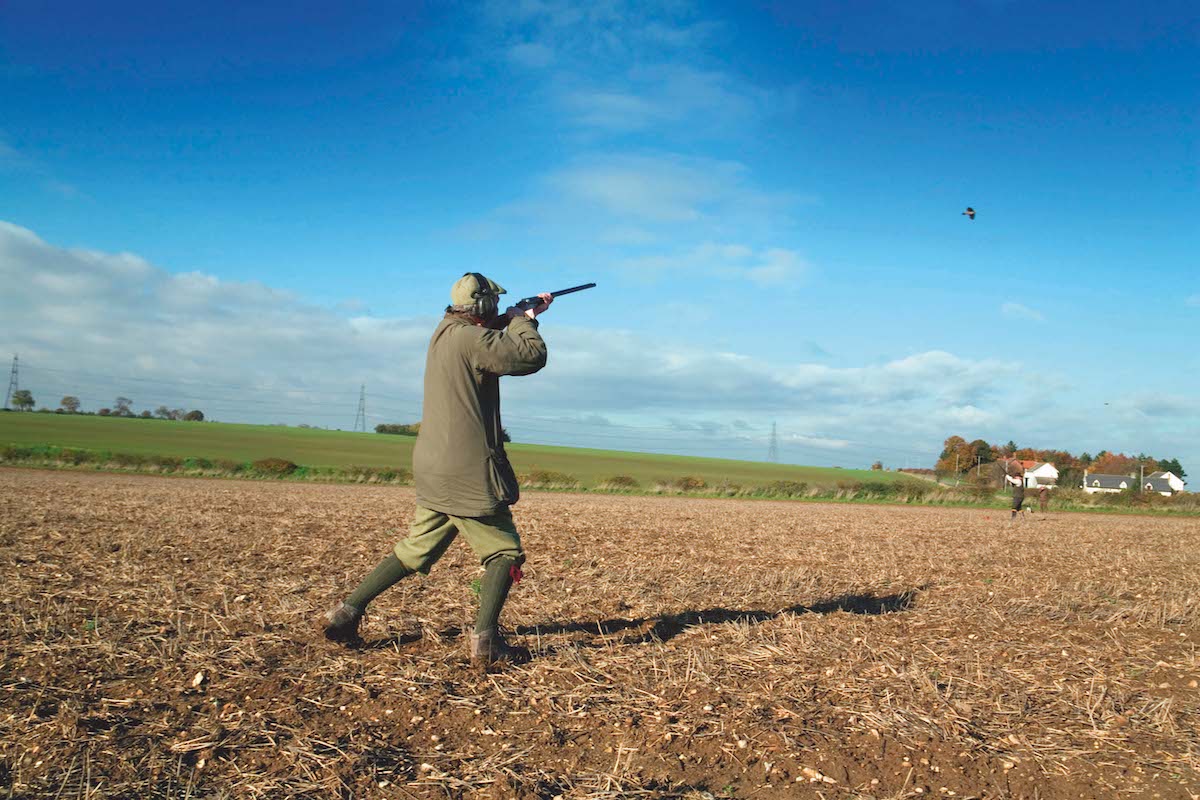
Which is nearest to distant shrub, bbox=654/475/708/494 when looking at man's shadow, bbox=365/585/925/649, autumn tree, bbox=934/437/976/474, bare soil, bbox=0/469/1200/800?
bare soil, bbox=0/469/1200/800

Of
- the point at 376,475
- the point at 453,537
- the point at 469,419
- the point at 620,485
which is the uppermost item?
the point at 469,419

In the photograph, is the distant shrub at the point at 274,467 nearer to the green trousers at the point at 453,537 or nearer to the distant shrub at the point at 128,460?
the distant shrub at the point at 128,460

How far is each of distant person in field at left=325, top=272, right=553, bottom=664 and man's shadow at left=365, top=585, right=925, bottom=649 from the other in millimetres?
803

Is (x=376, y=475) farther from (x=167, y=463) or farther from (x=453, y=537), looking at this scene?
(x=453, y=537)

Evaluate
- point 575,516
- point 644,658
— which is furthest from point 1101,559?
point 644,658

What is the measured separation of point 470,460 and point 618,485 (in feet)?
135

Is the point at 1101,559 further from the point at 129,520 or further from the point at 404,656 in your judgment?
the point at 129,520

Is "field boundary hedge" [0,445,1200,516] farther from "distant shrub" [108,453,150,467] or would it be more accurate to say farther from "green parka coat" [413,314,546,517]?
"green parka coat" [413,314,546,517]

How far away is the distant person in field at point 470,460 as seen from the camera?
17.4ft

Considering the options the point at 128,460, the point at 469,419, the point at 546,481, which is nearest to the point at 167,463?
the point at 128,460

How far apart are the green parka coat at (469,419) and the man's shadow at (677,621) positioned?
1414mm

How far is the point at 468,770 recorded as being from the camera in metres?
3.83

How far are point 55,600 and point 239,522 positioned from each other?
725cm

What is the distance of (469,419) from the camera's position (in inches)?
211
